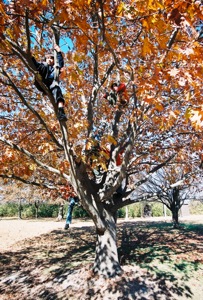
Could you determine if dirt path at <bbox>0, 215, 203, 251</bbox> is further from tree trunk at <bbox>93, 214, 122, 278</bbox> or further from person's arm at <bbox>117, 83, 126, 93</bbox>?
person's arm at <bbox>117, 83, 126, 93</bbox>

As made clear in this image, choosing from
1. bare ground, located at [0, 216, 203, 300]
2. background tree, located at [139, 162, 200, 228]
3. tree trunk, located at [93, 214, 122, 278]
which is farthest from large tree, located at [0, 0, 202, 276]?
background tree, located at [139, 162, 200, 228]

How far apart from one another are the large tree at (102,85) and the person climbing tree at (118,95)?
0.71ft

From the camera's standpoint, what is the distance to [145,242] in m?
9.80

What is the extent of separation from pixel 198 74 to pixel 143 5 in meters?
1.46

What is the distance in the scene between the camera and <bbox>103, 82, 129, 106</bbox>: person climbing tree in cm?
616

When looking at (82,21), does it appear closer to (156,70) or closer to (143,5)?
(143,5)

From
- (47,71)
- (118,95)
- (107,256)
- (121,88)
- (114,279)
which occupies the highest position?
(121,88)

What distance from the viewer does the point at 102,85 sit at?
694cm

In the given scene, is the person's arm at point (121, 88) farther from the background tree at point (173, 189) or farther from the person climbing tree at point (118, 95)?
the background tree at point (173, 189)

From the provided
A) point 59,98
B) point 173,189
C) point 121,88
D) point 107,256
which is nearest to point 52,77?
point 59,98

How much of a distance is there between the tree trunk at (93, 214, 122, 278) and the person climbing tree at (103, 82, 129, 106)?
3.37m

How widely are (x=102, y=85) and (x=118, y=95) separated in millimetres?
868

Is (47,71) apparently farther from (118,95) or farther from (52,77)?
(118,95)

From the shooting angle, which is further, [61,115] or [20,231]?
[20,231]
